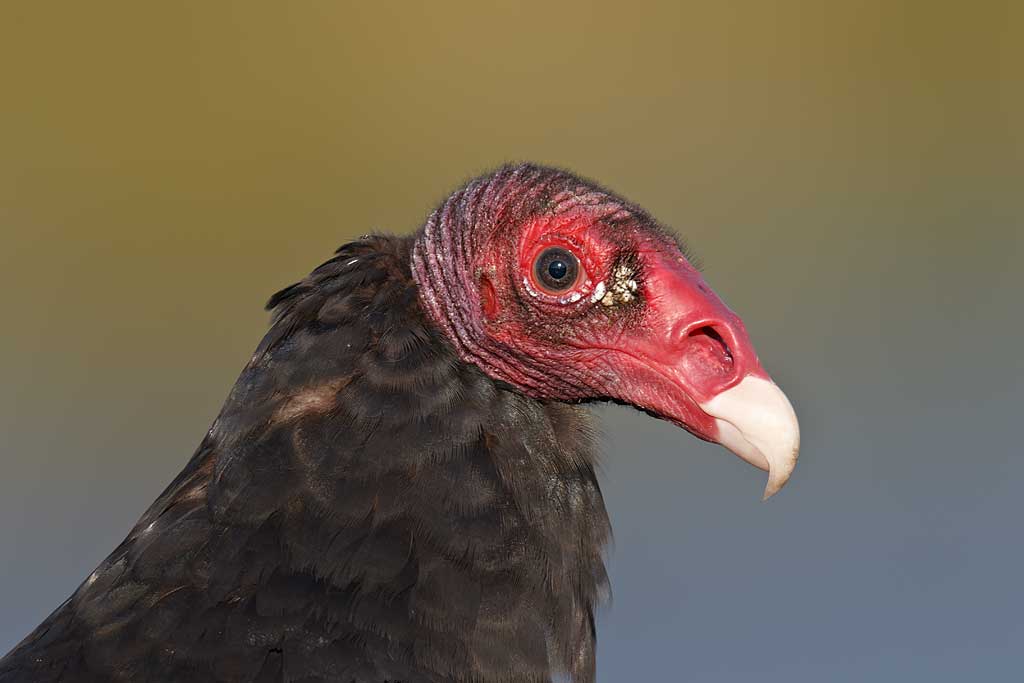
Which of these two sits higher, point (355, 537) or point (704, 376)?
point (704, 376)

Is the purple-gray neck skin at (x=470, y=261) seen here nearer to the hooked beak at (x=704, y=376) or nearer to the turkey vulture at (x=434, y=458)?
the turkey vulture at (x=434, y=458)

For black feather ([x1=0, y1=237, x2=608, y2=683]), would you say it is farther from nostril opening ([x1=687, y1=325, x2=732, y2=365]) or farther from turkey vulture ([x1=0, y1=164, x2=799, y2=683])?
nostril opening ([x1=687, y1=325, x2=732, y2=365])

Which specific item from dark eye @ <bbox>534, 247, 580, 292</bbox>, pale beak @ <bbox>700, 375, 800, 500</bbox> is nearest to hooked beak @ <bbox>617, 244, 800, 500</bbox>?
pale beak @ <bbox>700, 375, 800, 500</bbox>

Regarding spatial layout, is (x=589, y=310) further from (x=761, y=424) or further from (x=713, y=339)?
(x=761, y=424)

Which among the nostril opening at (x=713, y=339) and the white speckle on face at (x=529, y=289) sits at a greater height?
the nostril opening at (x=713, y=339)

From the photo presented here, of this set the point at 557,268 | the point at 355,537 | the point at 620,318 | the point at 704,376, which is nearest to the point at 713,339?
the point at 704,376

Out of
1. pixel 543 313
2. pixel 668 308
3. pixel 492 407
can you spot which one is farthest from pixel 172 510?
pixel 668 308

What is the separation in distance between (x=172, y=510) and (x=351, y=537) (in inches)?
14.6

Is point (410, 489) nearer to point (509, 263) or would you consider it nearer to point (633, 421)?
point (509, 263)

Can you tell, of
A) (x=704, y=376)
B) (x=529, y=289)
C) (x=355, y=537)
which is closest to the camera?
(x=355, y=537)

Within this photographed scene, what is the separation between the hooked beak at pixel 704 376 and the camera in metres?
2.35

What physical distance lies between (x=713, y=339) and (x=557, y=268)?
13.0 inches

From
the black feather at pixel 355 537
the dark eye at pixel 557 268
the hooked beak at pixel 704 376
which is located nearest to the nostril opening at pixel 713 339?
the hooked beak at pixel 704 376

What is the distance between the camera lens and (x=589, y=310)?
8.32 feet
